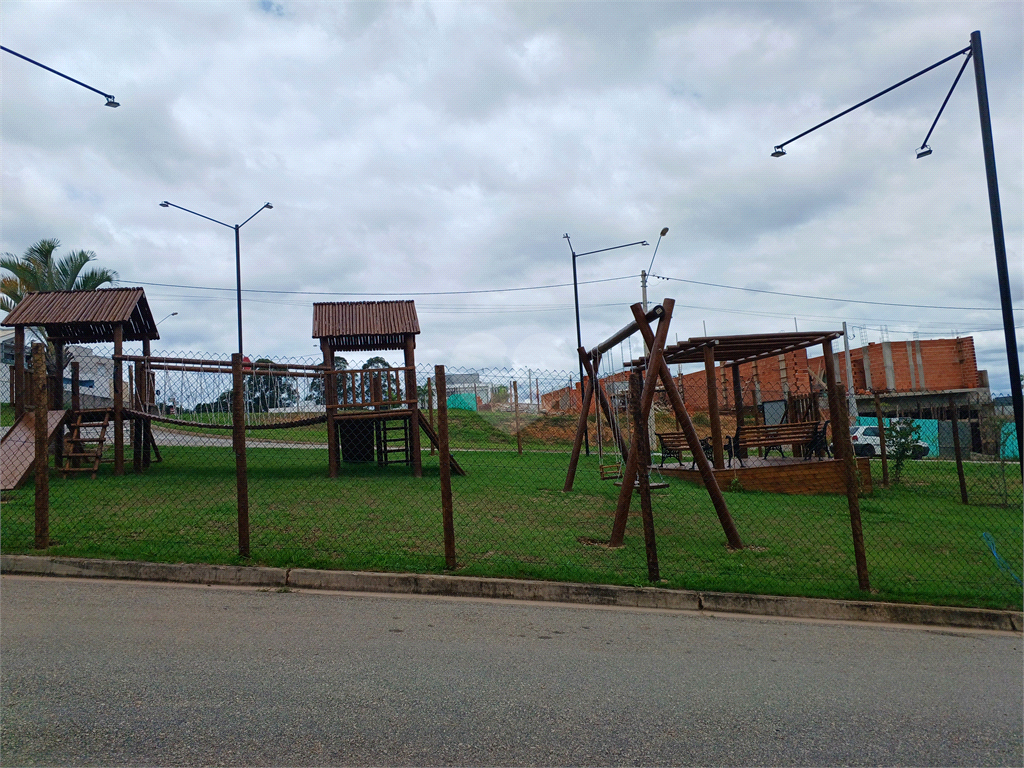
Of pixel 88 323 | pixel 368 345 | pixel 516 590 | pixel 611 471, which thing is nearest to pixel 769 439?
pixel 611 471

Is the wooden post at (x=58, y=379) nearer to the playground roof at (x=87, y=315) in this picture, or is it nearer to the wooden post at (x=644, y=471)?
the playground roof at (x=87, y=315)

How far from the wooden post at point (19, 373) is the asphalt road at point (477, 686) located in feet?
34.9

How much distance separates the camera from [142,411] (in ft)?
49.7

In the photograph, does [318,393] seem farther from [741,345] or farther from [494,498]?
[741,345]

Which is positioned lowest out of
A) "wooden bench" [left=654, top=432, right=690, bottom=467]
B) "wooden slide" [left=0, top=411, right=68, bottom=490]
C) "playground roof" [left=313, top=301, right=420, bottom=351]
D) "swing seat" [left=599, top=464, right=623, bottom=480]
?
"swing seat" [left=599, top=464, right=623, bottom=480]

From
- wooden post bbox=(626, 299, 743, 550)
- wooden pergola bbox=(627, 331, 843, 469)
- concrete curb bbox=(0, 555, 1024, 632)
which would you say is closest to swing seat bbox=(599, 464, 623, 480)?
wooden pergola bbox=(627, 331, 843, 469)

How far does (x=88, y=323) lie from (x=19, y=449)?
3616 mm

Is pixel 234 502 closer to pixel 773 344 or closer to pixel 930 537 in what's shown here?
pixel 930 537

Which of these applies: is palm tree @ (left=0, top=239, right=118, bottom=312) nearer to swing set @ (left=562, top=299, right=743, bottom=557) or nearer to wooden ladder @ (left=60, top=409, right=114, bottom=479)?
wooden ladder @ (left=60, top=409, right=114, bottom=479)

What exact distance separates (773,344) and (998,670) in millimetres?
10993

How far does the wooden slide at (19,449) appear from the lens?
12.0 m

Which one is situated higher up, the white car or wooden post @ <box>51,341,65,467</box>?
wooden post @ <box>51,341,65,467</box>

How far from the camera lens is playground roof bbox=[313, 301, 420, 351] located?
16.6 meters

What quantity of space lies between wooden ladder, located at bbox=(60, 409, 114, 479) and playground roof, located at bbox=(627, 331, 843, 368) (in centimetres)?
1079
